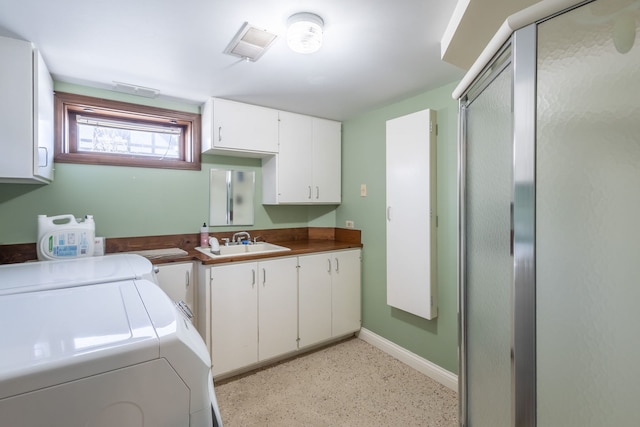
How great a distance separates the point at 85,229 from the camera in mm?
1906

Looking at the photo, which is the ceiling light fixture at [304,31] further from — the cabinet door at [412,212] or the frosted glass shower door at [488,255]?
the cabinet door at [412,212]

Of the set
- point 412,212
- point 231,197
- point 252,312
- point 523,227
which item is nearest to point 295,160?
point 231,197

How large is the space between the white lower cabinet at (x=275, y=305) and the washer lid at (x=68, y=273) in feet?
1.99

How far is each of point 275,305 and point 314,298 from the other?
383mm

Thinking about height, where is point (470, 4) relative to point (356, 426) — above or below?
above

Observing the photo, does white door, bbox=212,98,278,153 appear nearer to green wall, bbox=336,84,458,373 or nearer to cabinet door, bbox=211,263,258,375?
green wall, bbox=336,84,458,373

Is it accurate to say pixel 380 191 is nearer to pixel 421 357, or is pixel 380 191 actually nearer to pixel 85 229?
pixel 421 357

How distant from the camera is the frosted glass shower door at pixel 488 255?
2.89 feet

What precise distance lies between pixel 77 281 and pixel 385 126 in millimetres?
2406

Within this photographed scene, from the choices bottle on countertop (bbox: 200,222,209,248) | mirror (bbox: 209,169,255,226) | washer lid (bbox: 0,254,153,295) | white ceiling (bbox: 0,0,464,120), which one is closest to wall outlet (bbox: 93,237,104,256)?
washer lid (bbox: 0,254,153,295)

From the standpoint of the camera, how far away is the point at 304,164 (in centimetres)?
286

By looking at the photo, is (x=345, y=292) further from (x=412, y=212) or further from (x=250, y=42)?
(x=250, y=42)

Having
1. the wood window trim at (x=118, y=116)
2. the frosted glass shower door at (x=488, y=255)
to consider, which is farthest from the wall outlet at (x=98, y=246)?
the frosted glass shower door at (x=488, y=255)

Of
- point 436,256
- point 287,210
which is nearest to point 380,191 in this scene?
point 436,256
